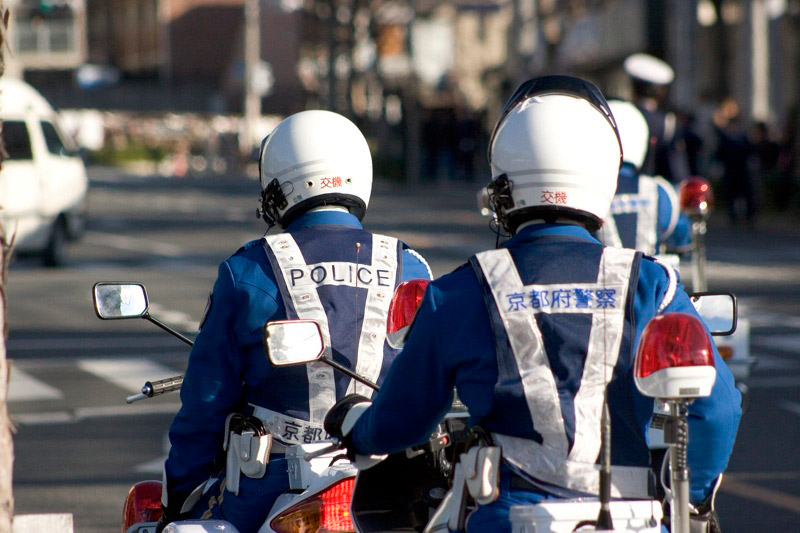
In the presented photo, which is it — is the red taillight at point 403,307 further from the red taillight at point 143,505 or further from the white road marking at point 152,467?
the white road marking at point 152,467

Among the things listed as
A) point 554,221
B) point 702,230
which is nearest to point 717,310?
point 554,221

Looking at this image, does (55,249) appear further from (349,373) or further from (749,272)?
(349,373)

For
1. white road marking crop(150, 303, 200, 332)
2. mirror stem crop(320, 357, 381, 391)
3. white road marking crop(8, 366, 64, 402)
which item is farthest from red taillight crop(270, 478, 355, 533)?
white road marking crop(150, 303, 200, 332)

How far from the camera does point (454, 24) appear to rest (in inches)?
3401

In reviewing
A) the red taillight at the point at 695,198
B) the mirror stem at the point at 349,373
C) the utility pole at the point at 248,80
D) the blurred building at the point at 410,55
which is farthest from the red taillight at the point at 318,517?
the utility pole at the point at 248,80

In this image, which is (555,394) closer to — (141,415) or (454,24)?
(141,415)

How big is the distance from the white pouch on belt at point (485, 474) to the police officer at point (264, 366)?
2.74 feet

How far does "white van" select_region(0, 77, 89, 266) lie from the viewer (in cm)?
1919

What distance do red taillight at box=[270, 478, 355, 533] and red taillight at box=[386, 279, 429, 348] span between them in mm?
448

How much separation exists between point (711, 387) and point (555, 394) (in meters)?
0.31

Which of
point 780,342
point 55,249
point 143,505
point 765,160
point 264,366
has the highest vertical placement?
point 264,366

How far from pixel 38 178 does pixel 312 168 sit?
1602 cm

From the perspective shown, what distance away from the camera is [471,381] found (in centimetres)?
313

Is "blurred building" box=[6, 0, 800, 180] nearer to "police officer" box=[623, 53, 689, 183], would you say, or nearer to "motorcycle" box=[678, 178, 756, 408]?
"motorcycle" box=[678, 178, 756, 408]
